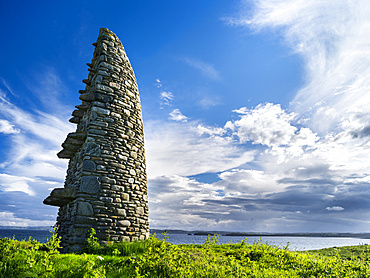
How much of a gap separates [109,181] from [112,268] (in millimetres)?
3980

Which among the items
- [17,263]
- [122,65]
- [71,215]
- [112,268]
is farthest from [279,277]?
[122,65]

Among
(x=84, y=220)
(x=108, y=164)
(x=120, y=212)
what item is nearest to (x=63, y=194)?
(x=84, y=220)

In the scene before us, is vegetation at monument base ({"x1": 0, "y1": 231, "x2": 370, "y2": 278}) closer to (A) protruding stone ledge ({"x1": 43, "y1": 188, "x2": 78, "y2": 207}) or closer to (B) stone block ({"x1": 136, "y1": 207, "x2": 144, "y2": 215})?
(B) stone block ({"x1": 136, "y1": 207, "x2": 144, "y2": 215})

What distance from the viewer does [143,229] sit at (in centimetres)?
991

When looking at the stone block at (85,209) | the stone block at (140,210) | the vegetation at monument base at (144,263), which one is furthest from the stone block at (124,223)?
the stone block at (85,209)

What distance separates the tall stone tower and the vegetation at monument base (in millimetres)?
764

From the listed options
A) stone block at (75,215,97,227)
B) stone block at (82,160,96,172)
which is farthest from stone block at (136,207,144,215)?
stone block at (82,160,96,172)

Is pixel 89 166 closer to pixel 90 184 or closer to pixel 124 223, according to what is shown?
pixel 90 184

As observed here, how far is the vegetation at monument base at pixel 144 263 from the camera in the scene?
4504 mm

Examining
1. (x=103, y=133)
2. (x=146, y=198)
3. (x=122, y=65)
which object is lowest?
(x=146, y=198)

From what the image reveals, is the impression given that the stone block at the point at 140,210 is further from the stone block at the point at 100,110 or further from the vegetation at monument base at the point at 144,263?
the stone block at the point at 100,110

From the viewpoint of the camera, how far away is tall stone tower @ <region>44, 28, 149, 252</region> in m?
8.62

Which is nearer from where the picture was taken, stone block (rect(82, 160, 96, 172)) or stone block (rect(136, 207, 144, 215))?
stone block (rect(82, 160, 96, 172))

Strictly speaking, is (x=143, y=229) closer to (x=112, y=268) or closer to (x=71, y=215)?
(x=71, y=215)
